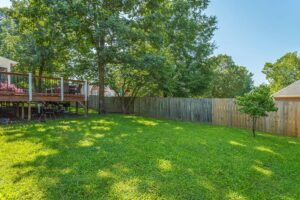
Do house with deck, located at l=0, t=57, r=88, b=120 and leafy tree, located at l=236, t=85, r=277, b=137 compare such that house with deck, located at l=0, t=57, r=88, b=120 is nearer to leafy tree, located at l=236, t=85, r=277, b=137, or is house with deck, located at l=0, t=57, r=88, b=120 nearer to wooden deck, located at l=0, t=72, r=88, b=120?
wooden deck, located at l=0, t=72, r=88, b=120

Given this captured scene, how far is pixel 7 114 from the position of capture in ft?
37.4

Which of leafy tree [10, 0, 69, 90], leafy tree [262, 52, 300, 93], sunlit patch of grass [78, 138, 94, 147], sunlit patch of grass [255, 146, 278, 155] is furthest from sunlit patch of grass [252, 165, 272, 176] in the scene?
leafy tree [262, 52, 300, 93]

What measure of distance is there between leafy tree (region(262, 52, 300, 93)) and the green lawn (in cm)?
3236

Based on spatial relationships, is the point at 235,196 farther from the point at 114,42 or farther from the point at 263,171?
the point at 114,42

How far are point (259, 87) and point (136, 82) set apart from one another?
26.7 ft

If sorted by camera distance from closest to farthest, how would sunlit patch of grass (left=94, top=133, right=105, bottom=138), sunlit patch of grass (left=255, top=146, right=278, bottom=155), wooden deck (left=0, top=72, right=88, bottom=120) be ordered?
sunlit patch of grass (left=255, top=146, right=278, bottom=155) < sunlit patch of grass (left=94, top=133, right=105, bottom=138) < wooden deck (left=0, top=72, right=88, bottom=120)

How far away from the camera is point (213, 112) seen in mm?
12070

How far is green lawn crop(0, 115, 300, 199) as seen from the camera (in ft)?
11.7

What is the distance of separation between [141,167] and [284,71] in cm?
3765

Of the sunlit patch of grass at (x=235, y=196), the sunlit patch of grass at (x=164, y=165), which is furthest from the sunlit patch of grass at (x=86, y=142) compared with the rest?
the sunlit patch of grass at (x=235, y=196)

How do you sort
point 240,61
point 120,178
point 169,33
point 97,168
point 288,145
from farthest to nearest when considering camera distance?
point 240,61 → point 169,33 → point 288,145 → point 97,168 → point 120,178

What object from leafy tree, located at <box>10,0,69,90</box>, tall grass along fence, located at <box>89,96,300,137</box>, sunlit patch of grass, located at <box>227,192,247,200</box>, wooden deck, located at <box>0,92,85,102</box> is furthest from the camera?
leafy tree, located at <box>10,0,69,90</box>

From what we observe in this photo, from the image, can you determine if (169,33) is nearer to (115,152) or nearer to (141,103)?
(141,103)

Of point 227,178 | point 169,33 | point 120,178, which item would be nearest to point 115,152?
point 120,178
